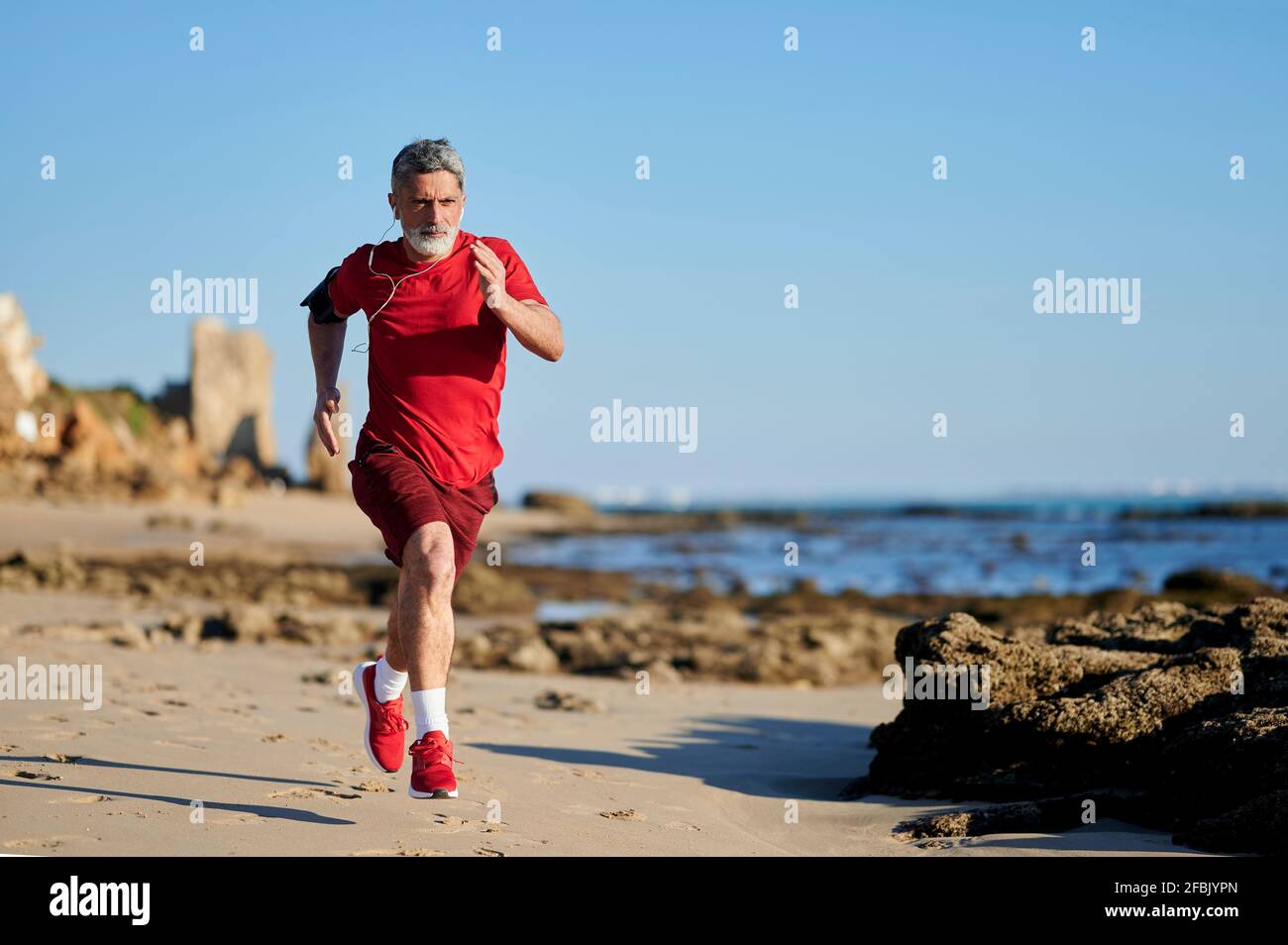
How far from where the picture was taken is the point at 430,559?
4.27 metres

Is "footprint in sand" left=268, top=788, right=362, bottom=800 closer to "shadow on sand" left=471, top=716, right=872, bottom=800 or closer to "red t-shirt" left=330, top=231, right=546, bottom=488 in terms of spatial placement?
"red t-shirt" left=330, top=231, right=546, bottom=488

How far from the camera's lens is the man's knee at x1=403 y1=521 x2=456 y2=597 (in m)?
4.27

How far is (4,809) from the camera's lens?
385 cm

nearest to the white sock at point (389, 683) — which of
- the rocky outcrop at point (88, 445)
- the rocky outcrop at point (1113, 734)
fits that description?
the rocky outcrop at point (1113, 734)

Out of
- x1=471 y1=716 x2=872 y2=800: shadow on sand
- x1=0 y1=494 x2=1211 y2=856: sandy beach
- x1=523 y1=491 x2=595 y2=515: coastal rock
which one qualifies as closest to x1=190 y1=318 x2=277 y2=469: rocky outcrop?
x1=523 y1=491 x2=595 y2=515: coastal rock

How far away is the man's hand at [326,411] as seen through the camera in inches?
178

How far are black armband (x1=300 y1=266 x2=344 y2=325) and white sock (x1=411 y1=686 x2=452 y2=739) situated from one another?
1483 millimetres

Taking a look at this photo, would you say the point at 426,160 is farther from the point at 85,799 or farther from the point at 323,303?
the point at 85,799

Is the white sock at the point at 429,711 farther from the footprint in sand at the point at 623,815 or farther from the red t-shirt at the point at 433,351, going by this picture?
the red t-shirt at the point at 433,351

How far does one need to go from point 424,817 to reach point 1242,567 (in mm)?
24761
